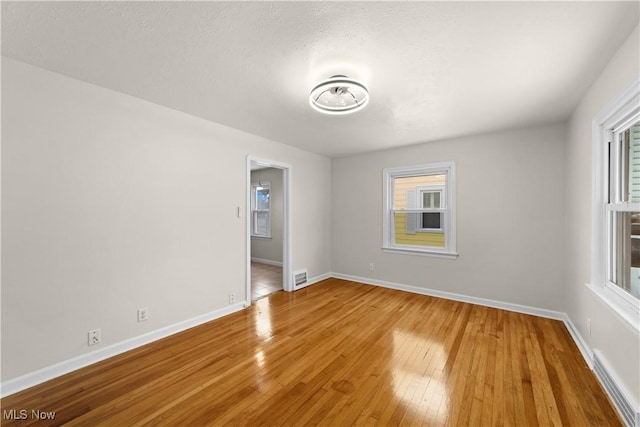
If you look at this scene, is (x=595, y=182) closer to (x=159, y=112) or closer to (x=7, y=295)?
(x=159, y=112)

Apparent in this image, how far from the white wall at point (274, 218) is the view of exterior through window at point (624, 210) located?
A: 547 centimetres

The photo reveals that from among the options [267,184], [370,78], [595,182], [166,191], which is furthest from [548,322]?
[267,184]

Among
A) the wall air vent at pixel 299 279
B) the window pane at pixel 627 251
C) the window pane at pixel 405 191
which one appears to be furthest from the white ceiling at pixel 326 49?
the wall air vent at pixel 299 279

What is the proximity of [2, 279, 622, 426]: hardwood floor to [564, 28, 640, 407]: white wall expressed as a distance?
293 mm

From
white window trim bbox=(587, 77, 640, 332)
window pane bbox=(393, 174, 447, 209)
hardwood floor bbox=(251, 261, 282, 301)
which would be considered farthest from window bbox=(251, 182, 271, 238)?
white window trim bbox=(587, 77, 640, 332)

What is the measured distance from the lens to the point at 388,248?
4.55m

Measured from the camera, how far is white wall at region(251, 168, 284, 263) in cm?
650

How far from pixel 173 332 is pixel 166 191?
5.10ft

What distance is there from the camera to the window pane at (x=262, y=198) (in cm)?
689

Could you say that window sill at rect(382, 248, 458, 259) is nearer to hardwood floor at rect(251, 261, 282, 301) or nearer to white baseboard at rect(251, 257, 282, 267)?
hardwood floor at rect(251, 261, 282, 301)

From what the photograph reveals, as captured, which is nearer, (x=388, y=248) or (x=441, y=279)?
(x=441, y=279)

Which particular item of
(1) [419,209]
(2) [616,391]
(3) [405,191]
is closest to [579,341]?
(2) [616,391]

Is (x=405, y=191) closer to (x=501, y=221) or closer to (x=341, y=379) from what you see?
(x=501, y=221)

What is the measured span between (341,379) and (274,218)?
4981mm
